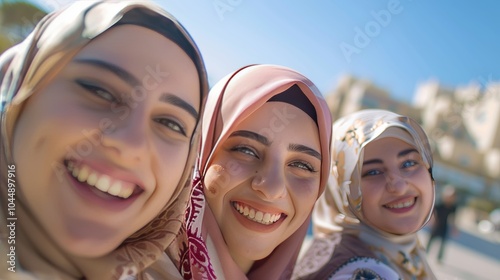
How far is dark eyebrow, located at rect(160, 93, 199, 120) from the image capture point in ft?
3.32

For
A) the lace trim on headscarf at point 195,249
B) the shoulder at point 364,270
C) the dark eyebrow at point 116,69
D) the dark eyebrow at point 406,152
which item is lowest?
the shoulder at point 364,270

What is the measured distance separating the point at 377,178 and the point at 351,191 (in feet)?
0.49

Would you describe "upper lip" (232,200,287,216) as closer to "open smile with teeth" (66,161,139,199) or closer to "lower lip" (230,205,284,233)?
"lower lip" (230,205,284,233)

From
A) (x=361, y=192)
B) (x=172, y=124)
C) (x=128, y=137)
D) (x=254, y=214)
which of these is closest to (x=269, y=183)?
(x=254, y=214)

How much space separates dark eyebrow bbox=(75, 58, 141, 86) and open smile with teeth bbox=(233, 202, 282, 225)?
2.30 feet

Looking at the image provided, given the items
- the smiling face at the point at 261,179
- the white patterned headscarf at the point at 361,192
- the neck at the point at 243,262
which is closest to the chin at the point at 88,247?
the smiling face at the point at 261,179

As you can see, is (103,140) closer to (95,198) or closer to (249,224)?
(95,198)

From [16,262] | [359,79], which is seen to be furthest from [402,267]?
[359,79]

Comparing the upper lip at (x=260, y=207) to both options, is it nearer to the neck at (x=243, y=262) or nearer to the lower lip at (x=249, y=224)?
the lower lip at (x=249, y=224)

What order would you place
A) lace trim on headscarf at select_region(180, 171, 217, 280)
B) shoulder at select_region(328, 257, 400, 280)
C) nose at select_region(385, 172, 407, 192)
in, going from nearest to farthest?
1. lace trim on headscarf at select_region(180, 171, 217, 280)
2. shoulder at select_region(328, 257, 400, 280)
3. nose at select_region(385, 172, 407, 192)

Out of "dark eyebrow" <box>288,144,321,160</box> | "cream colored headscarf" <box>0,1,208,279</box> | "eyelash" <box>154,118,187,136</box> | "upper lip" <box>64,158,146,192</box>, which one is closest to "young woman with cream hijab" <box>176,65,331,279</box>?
"dark eyebrow" <box>288,144,321,160</box>

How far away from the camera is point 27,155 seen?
2.85ft

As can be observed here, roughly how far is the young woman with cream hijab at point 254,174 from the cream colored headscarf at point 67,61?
0.94ft

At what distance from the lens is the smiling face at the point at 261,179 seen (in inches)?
57.0
